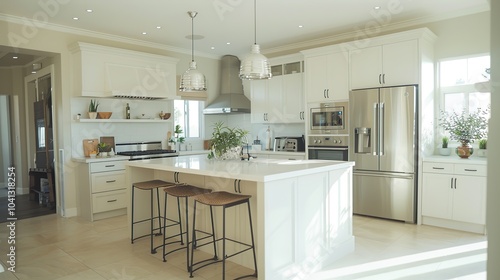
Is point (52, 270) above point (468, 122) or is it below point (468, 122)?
below

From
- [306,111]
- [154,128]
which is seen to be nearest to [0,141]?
[154,128]

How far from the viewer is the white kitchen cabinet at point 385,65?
4.68 meters

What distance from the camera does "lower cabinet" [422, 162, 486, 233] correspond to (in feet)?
13.8

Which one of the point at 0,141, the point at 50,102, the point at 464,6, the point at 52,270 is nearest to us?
the point at 52,270

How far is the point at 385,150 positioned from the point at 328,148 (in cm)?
93

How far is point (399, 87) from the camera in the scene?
4.71 metres

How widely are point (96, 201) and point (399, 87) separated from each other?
461cm

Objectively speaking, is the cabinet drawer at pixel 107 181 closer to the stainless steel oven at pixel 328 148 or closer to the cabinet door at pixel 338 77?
the stainless steel oven at pixel 328 148

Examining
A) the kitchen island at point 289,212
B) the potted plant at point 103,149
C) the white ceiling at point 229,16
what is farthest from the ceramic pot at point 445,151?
the potted plant at point 103,149

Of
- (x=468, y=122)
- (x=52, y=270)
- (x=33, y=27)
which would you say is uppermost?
(x=33, y=27)

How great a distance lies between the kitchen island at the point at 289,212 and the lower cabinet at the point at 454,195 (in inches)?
60.9

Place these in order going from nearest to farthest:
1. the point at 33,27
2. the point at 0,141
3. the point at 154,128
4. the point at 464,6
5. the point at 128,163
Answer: the point at 128,163
the point at 464,6
the point at 33,27
the point at 154,128
the point at 0,141

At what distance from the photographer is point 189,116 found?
7.24 metres

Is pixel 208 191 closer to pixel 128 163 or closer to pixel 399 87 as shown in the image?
pixel 128 163
